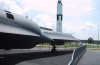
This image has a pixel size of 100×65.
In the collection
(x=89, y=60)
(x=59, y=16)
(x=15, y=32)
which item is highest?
(x=59, y=16)

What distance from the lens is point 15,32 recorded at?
16031 mm

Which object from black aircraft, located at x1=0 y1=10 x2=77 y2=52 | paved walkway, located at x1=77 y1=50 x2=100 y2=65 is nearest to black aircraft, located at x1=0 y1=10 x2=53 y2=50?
black aircraft, located at x1=0 y1=10 x2=77 y2=52

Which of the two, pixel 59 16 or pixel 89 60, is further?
pixel 59 16

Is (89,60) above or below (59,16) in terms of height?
below

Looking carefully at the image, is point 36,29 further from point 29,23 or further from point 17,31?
point 17,31

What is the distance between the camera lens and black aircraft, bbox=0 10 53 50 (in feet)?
50.3

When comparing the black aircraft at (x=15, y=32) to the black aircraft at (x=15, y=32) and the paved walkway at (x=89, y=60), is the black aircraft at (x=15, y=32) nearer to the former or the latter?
the black aircraft at (x=15, y=32)

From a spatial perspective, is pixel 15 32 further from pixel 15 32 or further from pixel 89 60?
pixel 89 60

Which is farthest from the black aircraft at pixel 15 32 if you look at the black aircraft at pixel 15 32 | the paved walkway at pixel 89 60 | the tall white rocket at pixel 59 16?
the tall white rocket at pixel 59 16

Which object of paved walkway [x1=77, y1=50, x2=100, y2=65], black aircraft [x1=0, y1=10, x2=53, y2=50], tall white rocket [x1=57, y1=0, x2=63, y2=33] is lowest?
paved walkway [x1=77, y1=50, x2=100, y2=65]

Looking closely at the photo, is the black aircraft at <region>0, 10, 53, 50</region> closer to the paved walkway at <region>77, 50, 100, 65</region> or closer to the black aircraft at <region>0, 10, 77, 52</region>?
the black aircraft at <region>0, 10, 77, 52</region>

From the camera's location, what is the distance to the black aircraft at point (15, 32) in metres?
15.3

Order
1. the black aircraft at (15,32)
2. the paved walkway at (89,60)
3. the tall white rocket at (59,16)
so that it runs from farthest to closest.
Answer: the tall white rocket at (59,16) < the paved walkway at (89,60) < the black aircraft at (15,32)

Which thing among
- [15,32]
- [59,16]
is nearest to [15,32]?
[15,32]
